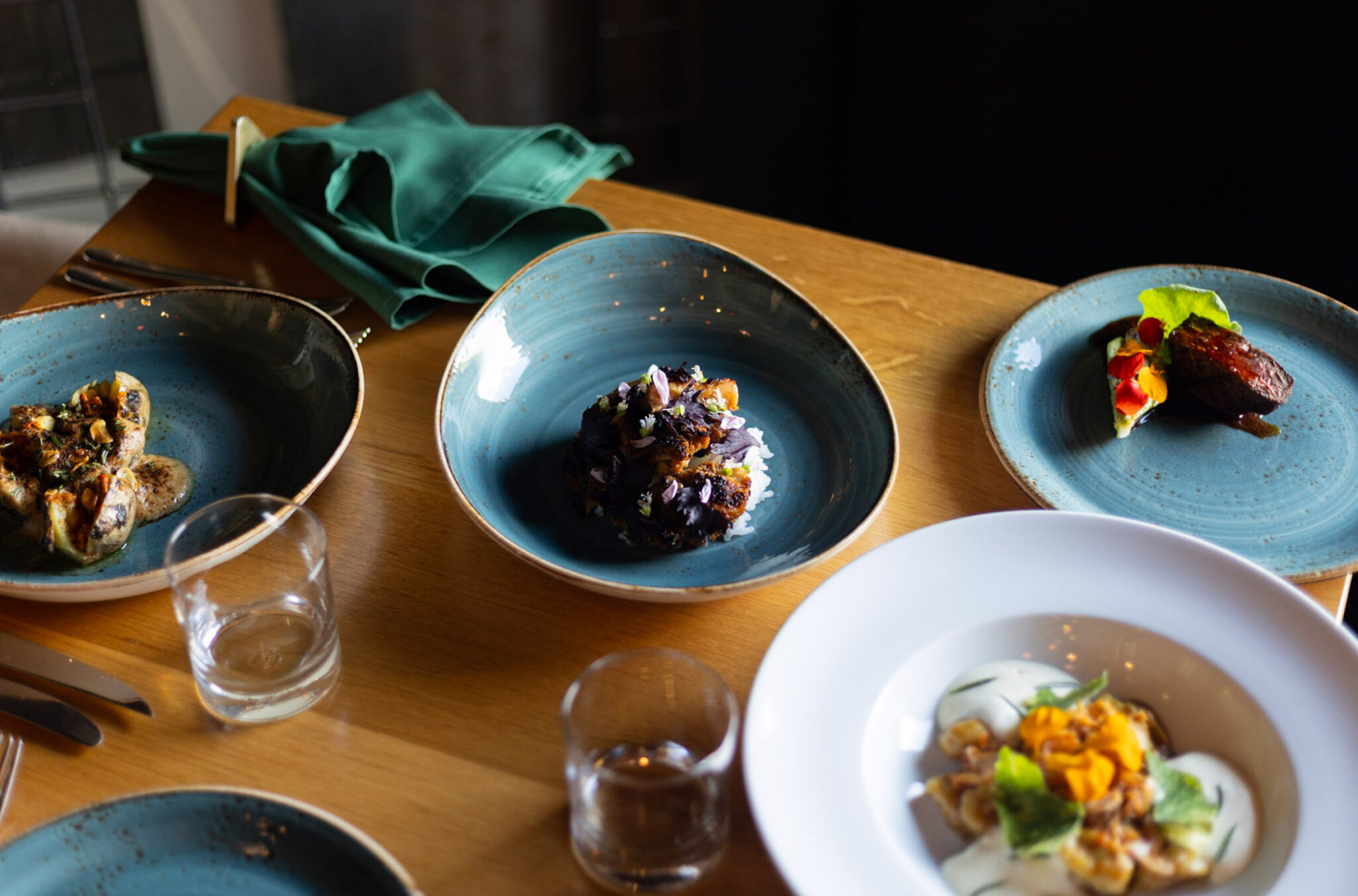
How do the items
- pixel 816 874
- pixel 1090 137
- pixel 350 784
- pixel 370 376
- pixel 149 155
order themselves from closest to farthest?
pixel 816 874 → pixel 350 784 → pixel 370 376 → pixel 149 155 → pixel 1090 137

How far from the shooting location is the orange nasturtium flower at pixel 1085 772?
2.69 feet

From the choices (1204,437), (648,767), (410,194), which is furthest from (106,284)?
(1204,437)

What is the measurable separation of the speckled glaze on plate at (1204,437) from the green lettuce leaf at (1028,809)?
407 mm

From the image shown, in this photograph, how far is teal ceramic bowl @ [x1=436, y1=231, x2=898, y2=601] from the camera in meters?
1.13

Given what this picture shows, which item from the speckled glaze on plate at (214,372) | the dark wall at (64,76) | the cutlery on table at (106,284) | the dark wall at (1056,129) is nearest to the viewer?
the speckled glaze on plate at (214,372)

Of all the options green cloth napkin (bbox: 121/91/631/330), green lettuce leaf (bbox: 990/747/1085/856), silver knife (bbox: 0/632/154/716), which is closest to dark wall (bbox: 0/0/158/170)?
green cloth napkin (bbox: 121/91/631/330)

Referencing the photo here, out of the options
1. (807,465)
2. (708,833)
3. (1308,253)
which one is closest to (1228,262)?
(1308,253)

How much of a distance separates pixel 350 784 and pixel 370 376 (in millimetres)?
579

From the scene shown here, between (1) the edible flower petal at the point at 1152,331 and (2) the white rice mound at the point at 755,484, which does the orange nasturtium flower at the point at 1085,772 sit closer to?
(2) the white rice mound at the point at 755,484

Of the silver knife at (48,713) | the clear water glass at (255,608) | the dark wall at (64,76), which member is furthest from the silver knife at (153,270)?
the dark wall at (64,76)

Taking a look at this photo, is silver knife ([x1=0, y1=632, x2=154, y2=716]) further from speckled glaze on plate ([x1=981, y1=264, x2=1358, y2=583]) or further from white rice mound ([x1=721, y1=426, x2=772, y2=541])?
speckled glaze on plate ([x1=981, y1=264, x2=1358, y2=583])

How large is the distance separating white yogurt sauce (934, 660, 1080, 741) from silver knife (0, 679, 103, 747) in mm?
762

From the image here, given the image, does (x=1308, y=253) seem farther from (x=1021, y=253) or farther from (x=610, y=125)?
(x=610, y=125)

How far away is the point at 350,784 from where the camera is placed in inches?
37.5
